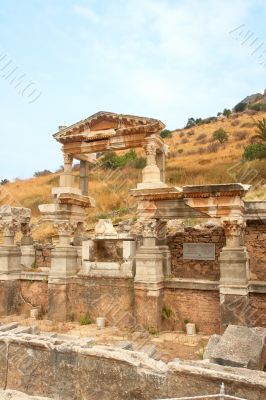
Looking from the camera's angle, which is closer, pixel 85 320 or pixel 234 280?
pixel 234 280

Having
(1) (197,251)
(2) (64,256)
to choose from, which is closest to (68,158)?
(2) (64,256)

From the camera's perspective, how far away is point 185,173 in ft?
89.8

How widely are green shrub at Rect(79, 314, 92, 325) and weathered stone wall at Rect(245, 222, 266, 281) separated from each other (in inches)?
201

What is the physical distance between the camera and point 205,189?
9750mm

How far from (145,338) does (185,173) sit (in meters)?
18.9

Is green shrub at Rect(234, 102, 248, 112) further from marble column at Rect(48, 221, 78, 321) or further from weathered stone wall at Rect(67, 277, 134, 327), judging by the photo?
weathered stone wall at Rect(67, 277, 134, 327)

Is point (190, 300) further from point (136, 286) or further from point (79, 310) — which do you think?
point (79, 310)

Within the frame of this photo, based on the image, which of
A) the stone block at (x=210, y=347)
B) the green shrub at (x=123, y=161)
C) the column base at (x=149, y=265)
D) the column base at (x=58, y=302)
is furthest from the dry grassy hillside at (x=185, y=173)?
the stone block at (x=210, y=347)

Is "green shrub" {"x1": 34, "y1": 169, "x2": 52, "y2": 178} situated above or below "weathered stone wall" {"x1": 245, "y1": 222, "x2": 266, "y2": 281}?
above

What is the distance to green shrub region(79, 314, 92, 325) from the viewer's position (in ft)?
36.8

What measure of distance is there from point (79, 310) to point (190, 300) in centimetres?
362

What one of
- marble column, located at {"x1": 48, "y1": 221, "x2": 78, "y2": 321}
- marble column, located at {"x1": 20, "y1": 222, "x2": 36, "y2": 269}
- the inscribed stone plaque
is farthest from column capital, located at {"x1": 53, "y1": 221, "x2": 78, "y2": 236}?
the inscribed stone plaque

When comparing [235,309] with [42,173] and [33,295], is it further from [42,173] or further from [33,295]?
[42,173]

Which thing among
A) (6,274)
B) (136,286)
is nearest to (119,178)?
(6,274)
